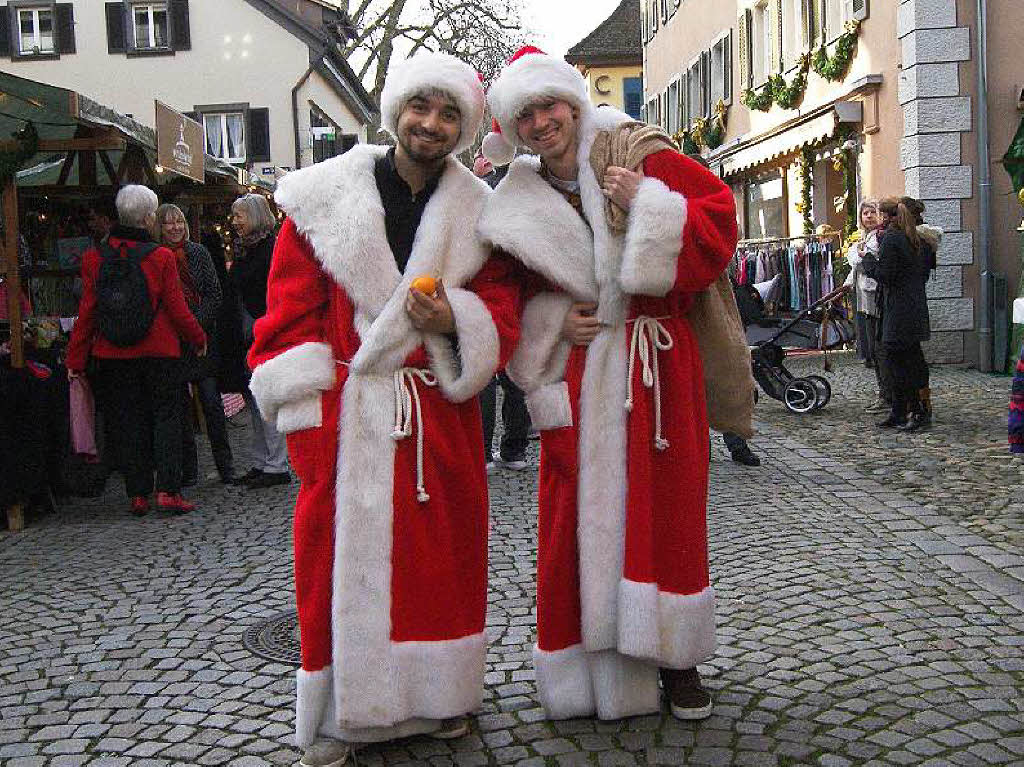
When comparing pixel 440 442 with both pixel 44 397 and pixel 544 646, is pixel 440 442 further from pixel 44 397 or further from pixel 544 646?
pixel 44 397

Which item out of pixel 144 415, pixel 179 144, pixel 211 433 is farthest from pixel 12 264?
pixel 179 144

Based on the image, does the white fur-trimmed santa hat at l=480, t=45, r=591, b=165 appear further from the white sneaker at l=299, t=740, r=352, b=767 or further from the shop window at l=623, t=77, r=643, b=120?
the shop window at l=623, t=77, r=643, b=120

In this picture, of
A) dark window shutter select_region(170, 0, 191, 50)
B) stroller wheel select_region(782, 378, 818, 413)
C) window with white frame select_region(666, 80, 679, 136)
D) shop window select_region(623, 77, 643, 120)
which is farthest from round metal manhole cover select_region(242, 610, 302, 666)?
shop window select_region(623, 77, 643, 120)

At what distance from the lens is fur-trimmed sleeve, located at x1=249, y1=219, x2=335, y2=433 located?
3.15 m

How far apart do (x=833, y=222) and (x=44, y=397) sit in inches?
565

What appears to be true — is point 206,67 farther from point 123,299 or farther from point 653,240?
point 653,240

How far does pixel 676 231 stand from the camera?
10.6 ft

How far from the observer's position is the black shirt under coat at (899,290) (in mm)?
9078

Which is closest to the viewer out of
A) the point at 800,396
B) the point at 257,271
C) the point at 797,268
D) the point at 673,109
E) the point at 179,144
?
the point at 257,271

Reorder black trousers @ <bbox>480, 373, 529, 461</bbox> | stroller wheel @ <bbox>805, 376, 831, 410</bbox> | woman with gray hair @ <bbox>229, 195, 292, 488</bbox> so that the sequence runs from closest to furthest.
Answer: woman with gray hair @ <bbox>229, 195, 292, 488</bbox>
black trousers @ <bbox>480, 373, 529, 461</bbox>
stroller wheel @ <bbox>805, 376, 831, 410</bbox>

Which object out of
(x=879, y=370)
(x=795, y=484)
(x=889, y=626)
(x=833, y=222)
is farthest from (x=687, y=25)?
(x=889, y=626)

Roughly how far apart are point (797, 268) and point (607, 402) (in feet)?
43.9

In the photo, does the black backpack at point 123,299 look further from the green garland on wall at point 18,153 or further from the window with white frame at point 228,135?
the window with white frame at point 228,135

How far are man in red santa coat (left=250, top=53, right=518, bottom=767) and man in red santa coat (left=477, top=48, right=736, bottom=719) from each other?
178 mm
